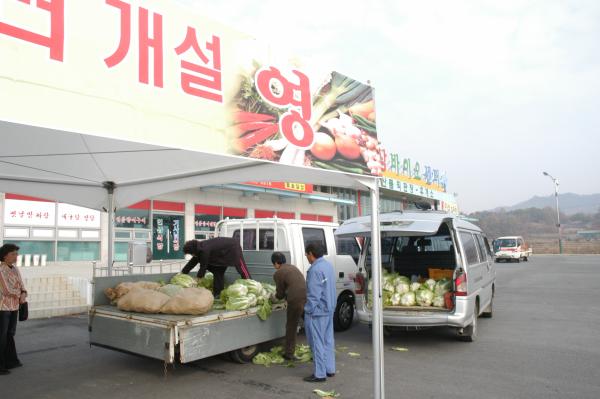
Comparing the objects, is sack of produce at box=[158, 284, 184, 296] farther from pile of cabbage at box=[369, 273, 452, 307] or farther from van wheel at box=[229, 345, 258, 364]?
pile of cabbage at box=[369, 273, 452, 307]

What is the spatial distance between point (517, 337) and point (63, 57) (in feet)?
26.4

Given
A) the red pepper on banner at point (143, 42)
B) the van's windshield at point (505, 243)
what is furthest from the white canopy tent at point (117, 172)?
the van's windshield at point (505, 243)

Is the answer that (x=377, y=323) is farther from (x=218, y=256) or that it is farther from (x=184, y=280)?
(x=184, y=280)

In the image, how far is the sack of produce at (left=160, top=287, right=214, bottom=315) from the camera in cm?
532

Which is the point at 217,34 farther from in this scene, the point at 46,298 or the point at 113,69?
the point at 46,298

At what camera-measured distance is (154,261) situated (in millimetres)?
18672

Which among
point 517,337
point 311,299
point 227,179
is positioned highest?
point 227,179

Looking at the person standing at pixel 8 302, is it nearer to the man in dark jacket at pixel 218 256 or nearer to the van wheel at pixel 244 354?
the man in dark jacket at pixel 218 256

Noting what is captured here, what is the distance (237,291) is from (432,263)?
432cm

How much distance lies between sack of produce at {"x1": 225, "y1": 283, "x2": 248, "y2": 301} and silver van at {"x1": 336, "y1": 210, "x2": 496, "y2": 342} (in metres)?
2.00

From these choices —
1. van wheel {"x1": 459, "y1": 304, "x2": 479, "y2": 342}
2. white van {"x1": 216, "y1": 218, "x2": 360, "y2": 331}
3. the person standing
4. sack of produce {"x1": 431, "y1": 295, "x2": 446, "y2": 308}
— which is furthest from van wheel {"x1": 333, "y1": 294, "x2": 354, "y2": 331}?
the person standing

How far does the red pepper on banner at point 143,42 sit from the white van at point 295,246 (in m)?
4.55

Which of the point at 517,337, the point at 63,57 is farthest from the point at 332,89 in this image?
the point at 517,337

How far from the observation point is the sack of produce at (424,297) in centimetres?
726
